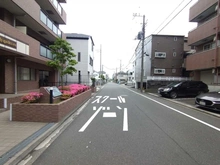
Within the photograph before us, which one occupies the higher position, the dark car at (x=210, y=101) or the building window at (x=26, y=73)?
the building window at (x=26, y=73)

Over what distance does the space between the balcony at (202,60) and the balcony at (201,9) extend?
4.32 m

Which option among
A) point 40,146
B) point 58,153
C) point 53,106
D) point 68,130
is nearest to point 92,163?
point 58,153

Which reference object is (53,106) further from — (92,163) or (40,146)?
(92,163)

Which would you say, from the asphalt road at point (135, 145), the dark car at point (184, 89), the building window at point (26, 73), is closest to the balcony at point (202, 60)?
the dark car at point (184, 89)

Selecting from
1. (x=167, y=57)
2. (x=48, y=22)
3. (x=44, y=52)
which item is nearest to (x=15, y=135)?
(x=44, y=52)

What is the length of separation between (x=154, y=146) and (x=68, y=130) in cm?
289

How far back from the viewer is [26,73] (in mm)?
15312

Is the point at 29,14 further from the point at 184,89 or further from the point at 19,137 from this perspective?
the point at 184,89

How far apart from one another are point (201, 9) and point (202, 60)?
5445mm

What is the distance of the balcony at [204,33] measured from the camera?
54.3ft

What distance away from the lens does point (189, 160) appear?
3654mm

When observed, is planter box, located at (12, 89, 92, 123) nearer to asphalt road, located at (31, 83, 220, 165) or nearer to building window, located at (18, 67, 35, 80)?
asphalt road, located at (31, 83, 220, 165)

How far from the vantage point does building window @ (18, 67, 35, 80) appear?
46.5ft

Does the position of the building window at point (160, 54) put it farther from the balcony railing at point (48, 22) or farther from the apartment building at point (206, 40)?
the balcony railing at point (48, 22)
